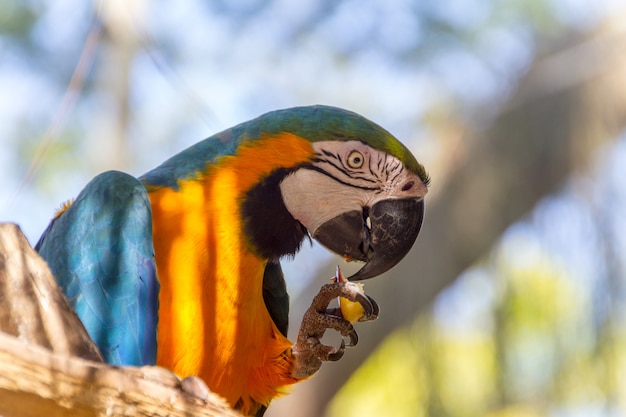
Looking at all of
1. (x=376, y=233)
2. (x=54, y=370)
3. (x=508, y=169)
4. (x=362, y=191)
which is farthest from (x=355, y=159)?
(x=508, y=169)

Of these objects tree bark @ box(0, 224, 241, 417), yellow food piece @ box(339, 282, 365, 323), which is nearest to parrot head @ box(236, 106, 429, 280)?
yellow food piece @ box(339, 282, 365, 323)

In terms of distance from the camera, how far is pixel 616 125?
4.41 m

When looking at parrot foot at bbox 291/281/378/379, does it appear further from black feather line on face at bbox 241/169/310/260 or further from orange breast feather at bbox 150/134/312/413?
black feather line on face at bbox 241/169/310/260

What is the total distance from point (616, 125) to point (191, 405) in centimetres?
345

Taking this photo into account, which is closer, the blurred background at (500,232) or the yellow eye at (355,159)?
the yellow eye at (355,159)

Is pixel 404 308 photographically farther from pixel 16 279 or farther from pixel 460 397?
pixel 16 279

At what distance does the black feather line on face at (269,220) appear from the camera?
258 cm

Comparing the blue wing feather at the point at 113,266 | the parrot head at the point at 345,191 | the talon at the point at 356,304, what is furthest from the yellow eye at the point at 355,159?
the blue wing feather at the point at 113,266

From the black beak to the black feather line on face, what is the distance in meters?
0.11

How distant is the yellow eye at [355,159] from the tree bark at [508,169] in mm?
1784

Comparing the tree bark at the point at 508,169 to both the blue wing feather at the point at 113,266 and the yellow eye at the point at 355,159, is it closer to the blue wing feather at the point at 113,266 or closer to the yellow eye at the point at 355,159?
the yellow eye at the point at 355,159

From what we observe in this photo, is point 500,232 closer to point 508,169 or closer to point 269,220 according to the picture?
point 508,169

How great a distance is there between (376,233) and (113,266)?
0.80 metres

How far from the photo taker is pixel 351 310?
2.59 m
